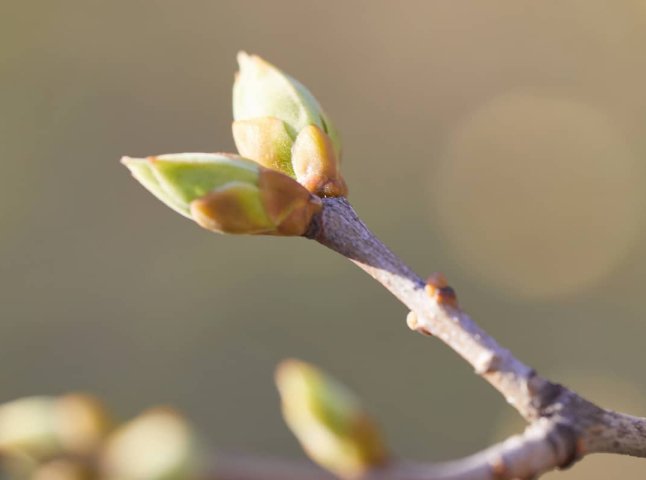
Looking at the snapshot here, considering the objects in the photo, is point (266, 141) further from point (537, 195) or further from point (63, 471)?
point (537, 195)

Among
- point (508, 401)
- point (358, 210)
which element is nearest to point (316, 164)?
point (508, 401)

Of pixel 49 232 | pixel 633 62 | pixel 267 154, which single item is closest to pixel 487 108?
pixel 633 62

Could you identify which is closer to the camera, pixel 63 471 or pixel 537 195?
pixel 63 471

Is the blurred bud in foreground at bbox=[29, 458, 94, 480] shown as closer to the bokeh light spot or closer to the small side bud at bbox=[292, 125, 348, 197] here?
the small side bud at bbox=[292, 125, 348, 197]

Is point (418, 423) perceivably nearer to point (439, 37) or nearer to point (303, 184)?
point (439, 37)

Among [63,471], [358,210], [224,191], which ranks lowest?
[63,471]

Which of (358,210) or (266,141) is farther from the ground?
(358,210)
